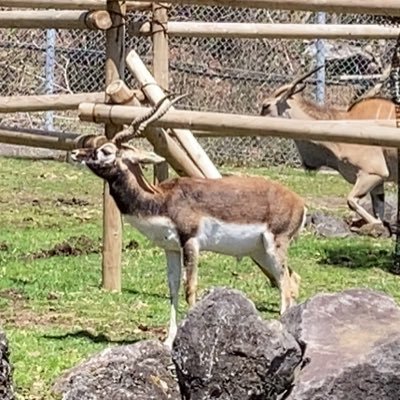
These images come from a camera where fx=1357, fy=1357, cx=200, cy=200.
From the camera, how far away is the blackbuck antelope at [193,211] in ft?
22.7

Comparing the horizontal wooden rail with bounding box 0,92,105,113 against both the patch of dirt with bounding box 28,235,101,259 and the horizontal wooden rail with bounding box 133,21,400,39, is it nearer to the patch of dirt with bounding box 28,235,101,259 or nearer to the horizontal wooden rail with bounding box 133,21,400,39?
the horizontal wooden rail with bounding box 133,21,400,39

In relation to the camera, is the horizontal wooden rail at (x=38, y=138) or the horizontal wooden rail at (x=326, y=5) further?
the horizontal wooden rail at (x=38, y=138)

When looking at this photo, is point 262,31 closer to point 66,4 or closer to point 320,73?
point 66,4

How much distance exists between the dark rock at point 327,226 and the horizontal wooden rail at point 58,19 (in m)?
3.94

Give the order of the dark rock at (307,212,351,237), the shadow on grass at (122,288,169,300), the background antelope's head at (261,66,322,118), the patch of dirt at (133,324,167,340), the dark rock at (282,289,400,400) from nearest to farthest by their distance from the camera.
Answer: the dark rock at (282,289,400,400), the patch of dirt at (133,324,167,340), the shadow on grass at (122,288,169,300), the dark rock at (307,212,351,237), the background antelope's head at (261,66,322,118)

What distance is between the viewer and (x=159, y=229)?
→ 6938 mm

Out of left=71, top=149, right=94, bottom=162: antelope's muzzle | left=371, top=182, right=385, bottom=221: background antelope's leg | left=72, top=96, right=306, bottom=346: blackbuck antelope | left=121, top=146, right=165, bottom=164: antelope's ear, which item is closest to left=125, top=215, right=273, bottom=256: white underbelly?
left=72, top=96, right=306, bottom=346: blackbuck antelope

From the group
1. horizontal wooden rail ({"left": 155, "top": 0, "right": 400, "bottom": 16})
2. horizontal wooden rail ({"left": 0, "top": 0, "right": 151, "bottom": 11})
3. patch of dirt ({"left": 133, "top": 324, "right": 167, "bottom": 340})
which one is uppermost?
horizontal wooden rail ({"left": 155, "top": 0, "right": 400, "bottom": 16})

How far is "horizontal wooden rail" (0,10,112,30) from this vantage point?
27.6 feet

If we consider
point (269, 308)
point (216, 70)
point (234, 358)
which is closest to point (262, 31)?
point (269, 308)

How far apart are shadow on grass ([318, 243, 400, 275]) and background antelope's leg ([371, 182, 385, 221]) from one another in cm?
90

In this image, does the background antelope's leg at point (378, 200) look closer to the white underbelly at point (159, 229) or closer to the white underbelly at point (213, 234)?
the white underbelly at point (213, 234)

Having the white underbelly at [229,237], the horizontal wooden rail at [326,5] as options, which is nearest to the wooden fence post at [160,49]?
the horizontal wooden rail at [326,5]

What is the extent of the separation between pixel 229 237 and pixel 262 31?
8.94 feet
